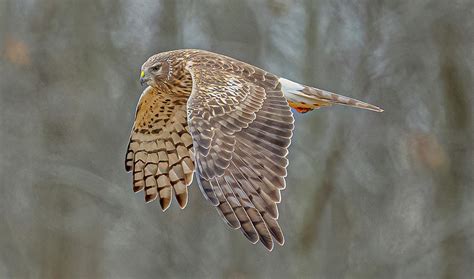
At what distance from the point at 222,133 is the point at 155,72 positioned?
0.72 m

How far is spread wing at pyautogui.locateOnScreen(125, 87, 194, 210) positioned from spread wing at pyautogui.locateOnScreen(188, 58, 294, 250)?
2.18 feet

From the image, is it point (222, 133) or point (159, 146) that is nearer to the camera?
point (222, 133)

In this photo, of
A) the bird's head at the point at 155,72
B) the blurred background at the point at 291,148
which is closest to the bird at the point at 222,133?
the bird's head at the point at 155,72

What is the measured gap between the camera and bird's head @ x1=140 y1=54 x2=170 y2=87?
6141mm

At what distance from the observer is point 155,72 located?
20.4 ft

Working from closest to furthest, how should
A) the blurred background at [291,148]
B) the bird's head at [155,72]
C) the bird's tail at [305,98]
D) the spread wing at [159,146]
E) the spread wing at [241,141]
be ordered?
the spread wing at [241,141]
the bird's tail at [305,98]
the bird's head at [155,72]
the spread wing at [159,146]
the blurred background at [291,148]

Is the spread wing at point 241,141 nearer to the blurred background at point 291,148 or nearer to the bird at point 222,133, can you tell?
the bird at point 222,133

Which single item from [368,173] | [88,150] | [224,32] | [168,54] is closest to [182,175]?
[168,54]

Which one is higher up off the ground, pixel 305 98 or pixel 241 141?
pixel 305 98

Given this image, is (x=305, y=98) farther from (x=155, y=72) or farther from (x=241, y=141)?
(x=155, y=72)

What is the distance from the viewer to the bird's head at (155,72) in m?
6.14

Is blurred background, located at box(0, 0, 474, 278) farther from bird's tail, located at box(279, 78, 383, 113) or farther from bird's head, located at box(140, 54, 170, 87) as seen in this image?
bird's tail, located at box(279, 78, 383, 113)

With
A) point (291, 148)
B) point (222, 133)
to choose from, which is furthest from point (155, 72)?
point (291, 148)

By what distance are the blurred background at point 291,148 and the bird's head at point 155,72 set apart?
601 centimetres
